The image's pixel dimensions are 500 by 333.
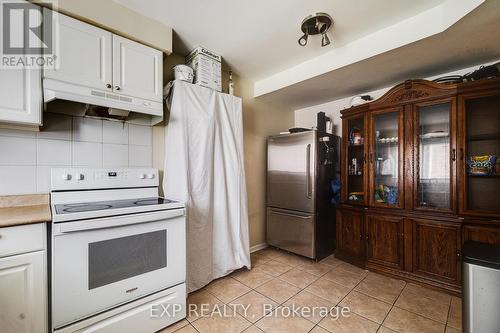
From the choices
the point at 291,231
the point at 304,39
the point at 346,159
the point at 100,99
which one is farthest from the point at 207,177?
the point at 346,159

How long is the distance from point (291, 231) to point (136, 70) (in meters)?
2.34

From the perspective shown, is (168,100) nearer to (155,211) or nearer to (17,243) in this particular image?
(155,211)

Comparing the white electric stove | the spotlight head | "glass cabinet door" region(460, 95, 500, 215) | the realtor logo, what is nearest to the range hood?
the realtor logo

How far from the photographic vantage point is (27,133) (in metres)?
1.51

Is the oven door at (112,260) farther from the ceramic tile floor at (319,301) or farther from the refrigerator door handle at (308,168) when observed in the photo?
the refrigerator door handle at (308,168)

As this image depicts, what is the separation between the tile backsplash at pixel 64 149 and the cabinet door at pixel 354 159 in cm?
215

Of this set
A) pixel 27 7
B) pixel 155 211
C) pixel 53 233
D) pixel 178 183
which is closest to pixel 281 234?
pixel 178 183

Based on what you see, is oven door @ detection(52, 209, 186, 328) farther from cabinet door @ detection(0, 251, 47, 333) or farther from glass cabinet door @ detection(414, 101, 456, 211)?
glass cabinet door @ detection(414, 101, 456, 211)

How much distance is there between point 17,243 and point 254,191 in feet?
7.40

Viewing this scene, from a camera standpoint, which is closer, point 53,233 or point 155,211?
point 53,233

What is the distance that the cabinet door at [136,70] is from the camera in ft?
5.21

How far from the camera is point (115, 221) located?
1.30 meters

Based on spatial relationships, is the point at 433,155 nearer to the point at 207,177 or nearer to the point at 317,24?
the point at 317,24

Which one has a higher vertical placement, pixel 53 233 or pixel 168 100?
pixel 168 100
